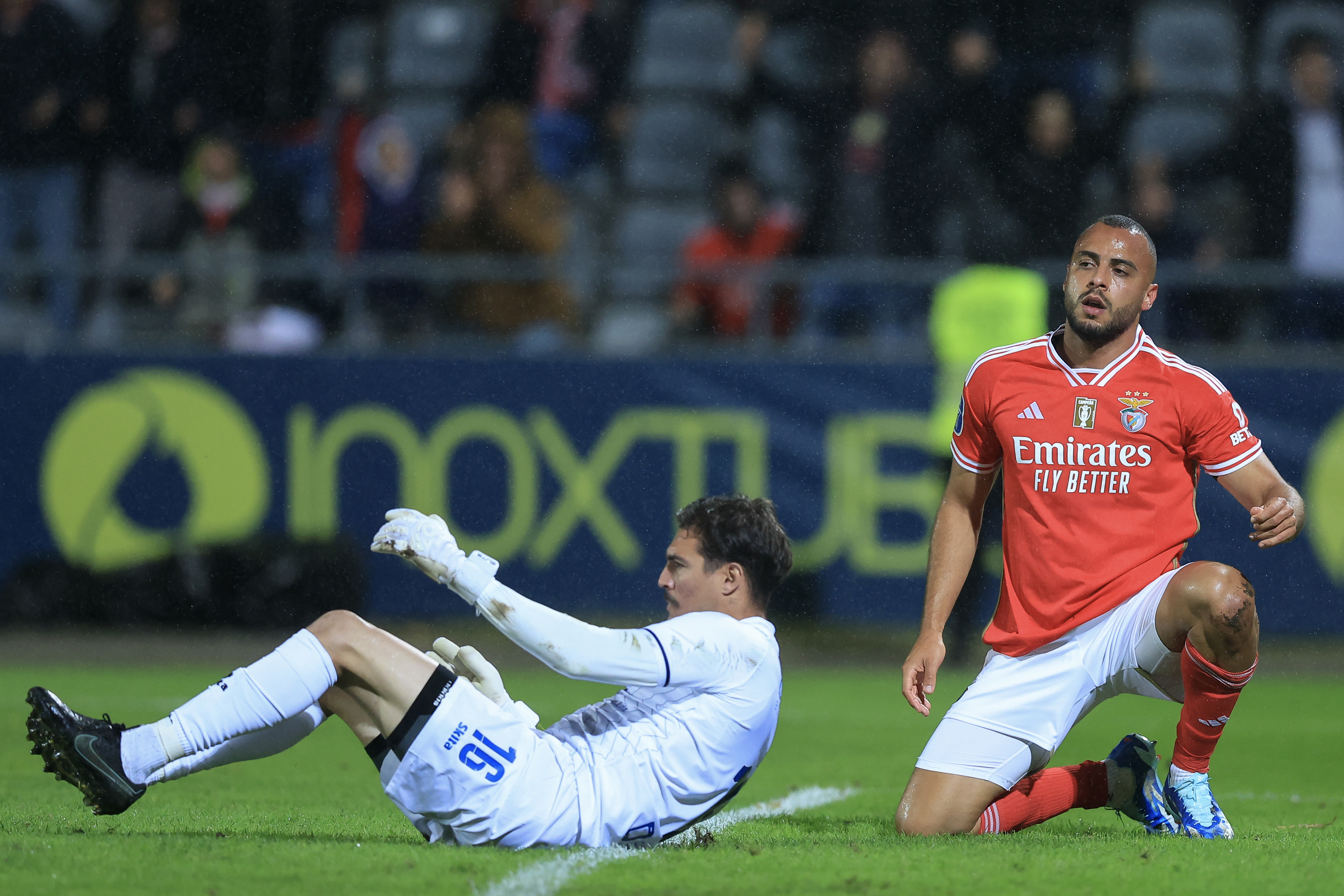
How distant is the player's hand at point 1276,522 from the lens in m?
5.02

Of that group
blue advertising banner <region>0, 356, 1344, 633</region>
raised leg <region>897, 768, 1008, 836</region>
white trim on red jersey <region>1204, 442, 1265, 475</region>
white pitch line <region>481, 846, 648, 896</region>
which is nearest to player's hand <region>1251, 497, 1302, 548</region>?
white trim on red jersey <region>1204, 442, 1265, 475</region>

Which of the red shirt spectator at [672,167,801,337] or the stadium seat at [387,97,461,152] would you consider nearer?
the red shirt spectator at [672,167,801,337]

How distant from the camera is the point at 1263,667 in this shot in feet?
34.5

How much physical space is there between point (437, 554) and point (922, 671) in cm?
180

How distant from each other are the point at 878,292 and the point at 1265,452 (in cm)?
289

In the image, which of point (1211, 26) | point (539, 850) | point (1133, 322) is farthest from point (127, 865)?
point (1211, 26)

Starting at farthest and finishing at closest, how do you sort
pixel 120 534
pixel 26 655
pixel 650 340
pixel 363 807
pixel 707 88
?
pixel 707 88 < pixel 650 340 < pixel 120 534 < pixel 26 655 < pixel 363 807

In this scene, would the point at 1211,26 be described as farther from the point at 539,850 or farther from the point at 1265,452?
the point at 539,850

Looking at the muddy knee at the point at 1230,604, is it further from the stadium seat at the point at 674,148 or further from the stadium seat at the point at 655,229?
the stadium seat at the point at 674,148

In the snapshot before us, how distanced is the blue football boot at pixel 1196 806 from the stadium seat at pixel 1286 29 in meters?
10.6

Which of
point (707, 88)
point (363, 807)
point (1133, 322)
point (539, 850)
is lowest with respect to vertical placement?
point (363, 807)

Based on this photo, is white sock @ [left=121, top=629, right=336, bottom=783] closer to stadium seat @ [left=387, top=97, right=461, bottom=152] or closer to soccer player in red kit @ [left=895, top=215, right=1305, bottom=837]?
soccer player in red kit @ [left=895, top=215, right=1305, bottom=837]

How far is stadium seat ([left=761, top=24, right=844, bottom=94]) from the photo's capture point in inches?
580

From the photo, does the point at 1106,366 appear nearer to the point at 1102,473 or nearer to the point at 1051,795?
the point at 1102,473
